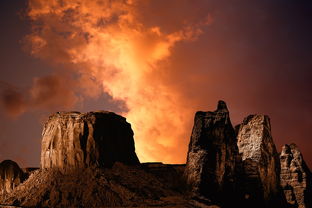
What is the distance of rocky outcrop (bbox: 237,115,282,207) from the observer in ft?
87.6

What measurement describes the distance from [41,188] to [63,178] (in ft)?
4.66

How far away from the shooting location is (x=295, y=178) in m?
34.7

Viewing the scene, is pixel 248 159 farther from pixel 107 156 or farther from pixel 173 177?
pixel 107 156

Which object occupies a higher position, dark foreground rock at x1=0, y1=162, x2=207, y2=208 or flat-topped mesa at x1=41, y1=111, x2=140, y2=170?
flat-topped mesa at x1=41, y1=111, x2=140, y2=170

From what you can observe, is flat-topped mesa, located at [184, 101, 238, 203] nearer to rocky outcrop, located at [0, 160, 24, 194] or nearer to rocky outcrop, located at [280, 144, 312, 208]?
rocky outcrop, located at [280, 144, 312, 208]

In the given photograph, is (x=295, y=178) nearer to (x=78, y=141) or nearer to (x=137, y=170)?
(x=137, y=170)

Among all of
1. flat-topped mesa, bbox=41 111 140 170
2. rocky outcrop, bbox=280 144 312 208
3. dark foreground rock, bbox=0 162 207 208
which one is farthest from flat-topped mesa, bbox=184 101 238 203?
rocky outcrop, bbox=280 144 312 208

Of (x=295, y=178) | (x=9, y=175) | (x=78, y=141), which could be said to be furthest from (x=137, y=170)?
(x=9, y=175)

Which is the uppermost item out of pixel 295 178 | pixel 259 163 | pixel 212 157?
pixel 212 157

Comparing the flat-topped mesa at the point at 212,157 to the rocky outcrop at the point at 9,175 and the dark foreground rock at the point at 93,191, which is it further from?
the rocky outcrop at the point at 9,175

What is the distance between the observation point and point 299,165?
1389 inches

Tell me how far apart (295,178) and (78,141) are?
23.5 meters

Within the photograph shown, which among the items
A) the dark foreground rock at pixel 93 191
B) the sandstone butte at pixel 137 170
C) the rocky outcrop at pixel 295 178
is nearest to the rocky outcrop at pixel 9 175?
the sandstone butte at pixel 137 170

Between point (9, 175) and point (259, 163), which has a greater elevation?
point (9, 175)
